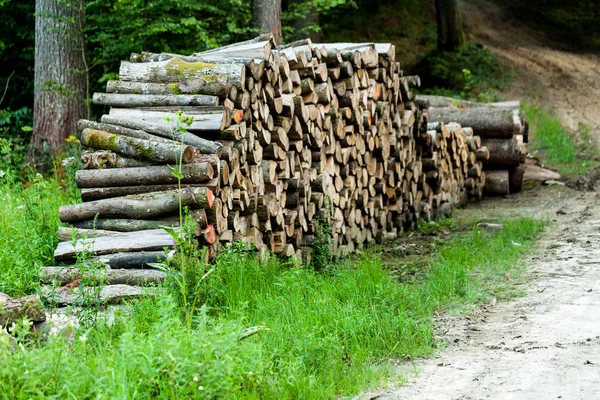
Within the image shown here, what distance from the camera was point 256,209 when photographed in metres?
7.98

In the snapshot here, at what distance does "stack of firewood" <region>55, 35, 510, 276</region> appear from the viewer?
273 inches

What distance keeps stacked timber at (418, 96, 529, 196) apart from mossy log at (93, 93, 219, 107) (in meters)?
7.77

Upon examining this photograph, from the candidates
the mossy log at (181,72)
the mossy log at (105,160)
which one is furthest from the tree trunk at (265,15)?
the mossy log at (105,160)

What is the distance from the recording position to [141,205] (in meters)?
6.90

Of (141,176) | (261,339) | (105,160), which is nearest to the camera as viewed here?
(261,339)

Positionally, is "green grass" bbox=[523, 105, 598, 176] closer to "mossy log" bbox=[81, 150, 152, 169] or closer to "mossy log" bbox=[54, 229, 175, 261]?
"mossy log" bbox=[81, 150, 152, 169]

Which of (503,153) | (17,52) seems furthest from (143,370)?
(17,52)

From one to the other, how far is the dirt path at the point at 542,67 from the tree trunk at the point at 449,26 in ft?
5.01

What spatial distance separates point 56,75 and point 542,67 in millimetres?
13525

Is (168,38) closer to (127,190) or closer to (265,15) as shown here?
(265,15)

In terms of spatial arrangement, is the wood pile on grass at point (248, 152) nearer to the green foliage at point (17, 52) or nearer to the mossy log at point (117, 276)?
the mossy log at point (117, 276)

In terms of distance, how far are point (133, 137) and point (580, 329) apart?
12.8 feet

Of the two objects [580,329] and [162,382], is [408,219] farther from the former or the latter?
[162,382]

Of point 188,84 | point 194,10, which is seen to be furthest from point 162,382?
point 194,10
